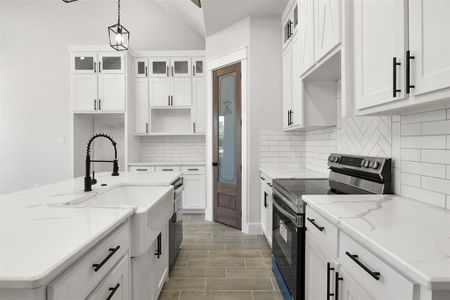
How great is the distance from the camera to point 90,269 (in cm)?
100

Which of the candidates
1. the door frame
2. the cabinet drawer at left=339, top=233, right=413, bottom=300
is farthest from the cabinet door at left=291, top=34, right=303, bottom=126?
the cabinet drawer at left=339, top=233, right=413, bottom=300

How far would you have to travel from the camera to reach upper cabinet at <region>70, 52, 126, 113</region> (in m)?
4.99

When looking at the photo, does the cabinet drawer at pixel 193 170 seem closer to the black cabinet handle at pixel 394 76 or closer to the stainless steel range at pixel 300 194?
the stainless steel range at pixel 300 194

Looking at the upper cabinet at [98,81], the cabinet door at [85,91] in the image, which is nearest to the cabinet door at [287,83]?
the upper cabinet at [98,81]

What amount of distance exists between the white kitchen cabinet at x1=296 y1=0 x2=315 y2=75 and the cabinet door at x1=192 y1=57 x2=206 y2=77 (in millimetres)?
2848

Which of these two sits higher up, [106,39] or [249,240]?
[106,39]

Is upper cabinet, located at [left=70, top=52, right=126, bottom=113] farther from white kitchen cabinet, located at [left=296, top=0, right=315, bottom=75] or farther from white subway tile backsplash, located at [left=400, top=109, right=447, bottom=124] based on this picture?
white subway tile backsplash, located at [left=400, top=109, right=447, bottom=124]

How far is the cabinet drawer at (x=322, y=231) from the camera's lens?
127 centimetres

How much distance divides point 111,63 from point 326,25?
13.4 feet

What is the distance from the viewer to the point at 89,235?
1.00 meters

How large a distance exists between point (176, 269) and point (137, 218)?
1.61m

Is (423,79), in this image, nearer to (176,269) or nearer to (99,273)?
(99,273)

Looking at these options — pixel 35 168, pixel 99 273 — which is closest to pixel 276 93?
pixel 99 273

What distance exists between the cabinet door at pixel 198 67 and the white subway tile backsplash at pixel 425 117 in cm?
399
